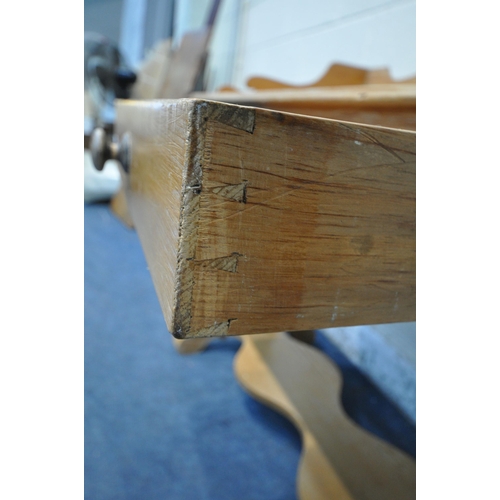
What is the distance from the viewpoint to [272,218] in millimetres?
267

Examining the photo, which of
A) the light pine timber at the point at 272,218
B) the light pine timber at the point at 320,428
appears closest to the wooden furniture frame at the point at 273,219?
the light pine timber at the point at 272,218

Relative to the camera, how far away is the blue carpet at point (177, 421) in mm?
788

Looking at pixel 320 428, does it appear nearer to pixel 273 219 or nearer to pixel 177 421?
pixel 177 421

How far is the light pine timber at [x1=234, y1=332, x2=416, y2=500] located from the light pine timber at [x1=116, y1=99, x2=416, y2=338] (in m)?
0.54

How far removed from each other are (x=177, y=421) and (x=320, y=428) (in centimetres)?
31

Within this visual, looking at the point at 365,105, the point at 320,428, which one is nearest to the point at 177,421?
the point at 320,428

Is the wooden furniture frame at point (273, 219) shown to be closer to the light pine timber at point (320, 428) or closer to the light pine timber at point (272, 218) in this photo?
the light pine timber at point (272, 218)

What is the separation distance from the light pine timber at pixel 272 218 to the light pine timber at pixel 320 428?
0.54 metres

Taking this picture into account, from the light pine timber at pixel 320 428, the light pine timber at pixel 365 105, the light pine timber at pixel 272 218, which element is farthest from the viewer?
the light pine timber at pixel 320 428

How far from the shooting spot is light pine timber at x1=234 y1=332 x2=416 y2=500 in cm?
75

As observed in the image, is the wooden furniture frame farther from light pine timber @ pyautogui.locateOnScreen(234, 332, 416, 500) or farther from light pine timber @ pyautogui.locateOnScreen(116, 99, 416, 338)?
light pine timber @ pyautogui.locateOnScreen(234, 332, 416, 500)
